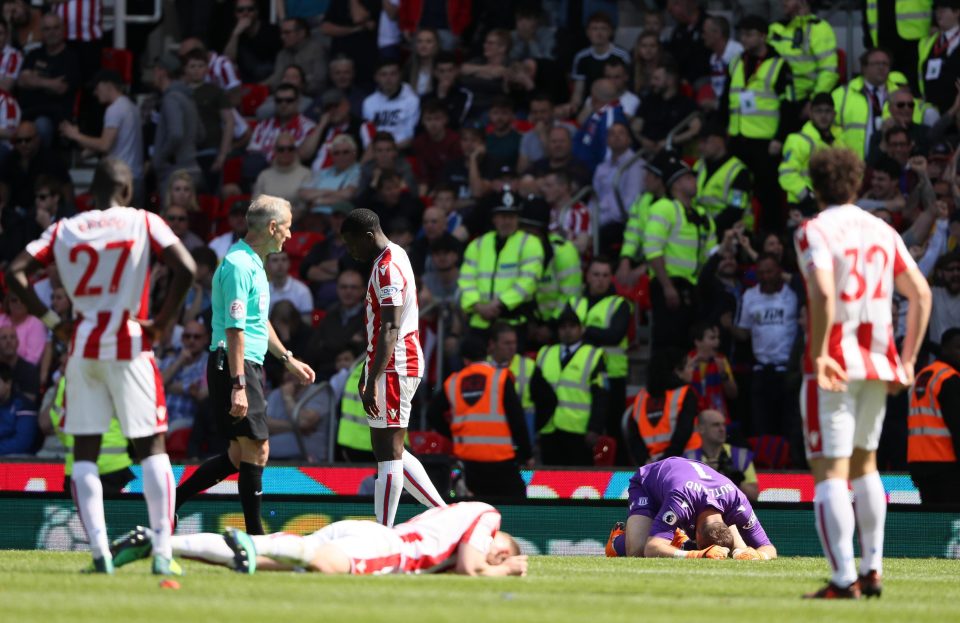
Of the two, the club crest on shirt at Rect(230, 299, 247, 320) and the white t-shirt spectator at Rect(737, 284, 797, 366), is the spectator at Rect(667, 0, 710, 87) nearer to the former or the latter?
the white t-shirt spectator at Rect(737, 284, 797, 366)

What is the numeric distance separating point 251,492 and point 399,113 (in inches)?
412

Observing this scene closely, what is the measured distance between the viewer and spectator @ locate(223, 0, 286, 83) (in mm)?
22734

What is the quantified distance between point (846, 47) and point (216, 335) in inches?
482

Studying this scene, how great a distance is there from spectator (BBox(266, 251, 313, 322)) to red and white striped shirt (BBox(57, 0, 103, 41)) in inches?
206

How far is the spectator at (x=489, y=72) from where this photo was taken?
2048 centimetres

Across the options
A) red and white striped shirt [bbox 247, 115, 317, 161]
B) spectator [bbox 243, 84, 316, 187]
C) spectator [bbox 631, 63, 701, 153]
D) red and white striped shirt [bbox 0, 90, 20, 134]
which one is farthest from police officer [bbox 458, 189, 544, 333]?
red and white striped shirt [bbox 0, 90, 20, 134]

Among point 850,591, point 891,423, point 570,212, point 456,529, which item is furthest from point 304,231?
point 850,591

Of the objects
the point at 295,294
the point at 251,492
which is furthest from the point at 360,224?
the point at 295,294

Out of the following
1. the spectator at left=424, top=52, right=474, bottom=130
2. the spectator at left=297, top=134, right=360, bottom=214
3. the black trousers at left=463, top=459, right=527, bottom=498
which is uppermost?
the spectator at left=424, top=52, right=474, bottom=130

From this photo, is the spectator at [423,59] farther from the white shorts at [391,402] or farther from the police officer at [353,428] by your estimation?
the white shorts at [391,402]

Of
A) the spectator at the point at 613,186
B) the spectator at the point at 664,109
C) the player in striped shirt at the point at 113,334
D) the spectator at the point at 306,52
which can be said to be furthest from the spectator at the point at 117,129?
the player in striped shirt at the point at 113,334

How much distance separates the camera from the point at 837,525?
25.8 feet

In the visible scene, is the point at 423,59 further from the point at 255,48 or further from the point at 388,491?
the point at 388,491

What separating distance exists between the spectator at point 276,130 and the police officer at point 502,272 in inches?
169
